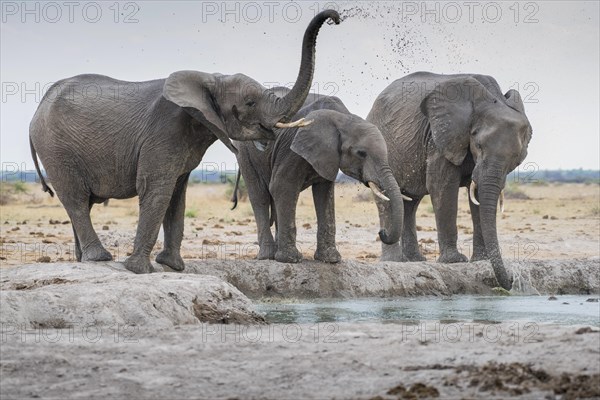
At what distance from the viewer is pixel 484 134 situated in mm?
14656

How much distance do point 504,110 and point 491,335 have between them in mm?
7014

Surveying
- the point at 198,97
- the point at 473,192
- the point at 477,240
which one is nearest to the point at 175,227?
the point at 198,97

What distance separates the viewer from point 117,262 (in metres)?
12.8

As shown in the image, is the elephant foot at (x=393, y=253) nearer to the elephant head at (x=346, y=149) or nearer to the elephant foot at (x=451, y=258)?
the elephant foot at (x=451, y=258)

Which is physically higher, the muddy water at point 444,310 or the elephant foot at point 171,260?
the elephant foot at point 171,260

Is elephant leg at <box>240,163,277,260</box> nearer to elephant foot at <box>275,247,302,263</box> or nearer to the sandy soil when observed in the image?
elephant foot at <box>275,247,302,263</box>

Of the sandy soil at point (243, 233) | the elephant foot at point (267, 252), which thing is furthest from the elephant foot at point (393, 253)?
the elephant foot at point (267, 252)

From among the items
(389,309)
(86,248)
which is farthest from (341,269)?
(86,248)

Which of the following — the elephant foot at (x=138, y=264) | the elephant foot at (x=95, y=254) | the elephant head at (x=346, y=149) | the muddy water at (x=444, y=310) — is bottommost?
the muddy water at (x=444, y=310)

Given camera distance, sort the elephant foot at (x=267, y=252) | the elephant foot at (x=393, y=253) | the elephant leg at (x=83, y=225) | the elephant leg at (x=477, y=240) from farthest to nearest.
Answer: the elephant foot at (x=393, y=253) < the elephant leg at (x=477, y=240) < the elephant foot at (x=267, y=252) < the elephant leg at (x=83, y=225)

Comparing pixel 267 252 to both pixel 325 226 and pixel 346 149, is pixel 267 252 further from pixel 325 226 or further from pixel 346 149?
pixel 346 149

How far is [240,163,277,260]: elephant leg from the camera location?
14680 mm

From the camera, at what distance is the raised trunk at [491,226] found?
1370 cm

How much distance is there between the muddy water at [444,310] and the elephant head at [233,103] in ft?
6.09
